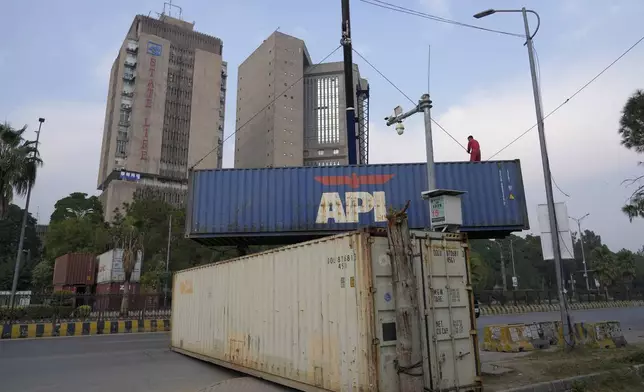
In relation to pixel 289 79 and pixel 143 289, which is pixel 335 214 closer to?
pixel 143 289

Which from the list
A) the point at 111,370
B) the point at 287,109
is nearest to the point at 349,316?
the point at 111,370

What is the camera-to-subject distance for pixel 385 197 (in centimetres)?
1428

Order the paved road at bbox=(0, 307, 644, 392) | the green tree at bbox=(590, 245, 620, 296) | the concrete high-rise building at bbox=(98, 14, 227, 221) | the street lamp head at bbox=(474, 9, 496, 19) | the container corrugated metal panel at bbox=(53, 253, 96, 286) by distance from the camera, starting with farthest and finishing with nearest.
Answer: the concrete high-rise building at bbox=(98, 14, 227, 221)
the green tree at bbox=(590, 245, 620, 296)
the container corrugated metal panel at bbox=(53, 253, 96, 286)
the street lamp head at bbox=(474, 9, 496, 19)
the paved road at bbox=(0, 307, 644, 392)

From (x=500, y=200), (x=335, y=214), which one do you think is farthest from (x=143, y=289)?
(x=500, y=200)

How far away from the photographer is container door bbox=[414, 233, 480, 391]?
7.16 meters

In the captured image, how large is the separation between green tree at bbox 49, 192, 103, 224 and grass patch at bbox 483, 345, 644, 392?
85.4m

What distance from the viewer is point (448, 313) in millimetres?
7465

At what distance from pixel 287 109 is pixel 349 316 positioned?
110 m

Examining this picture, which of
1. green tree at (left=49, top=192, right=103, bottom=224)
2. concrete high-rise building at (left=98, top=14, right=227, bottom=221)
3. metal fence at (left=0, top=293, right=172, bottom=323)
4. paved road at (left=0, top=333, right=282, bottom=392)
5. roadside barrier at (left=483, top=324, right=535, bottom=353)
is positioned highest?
concrete high-rise building at (left=98, top=14, right=227, bottom=221)

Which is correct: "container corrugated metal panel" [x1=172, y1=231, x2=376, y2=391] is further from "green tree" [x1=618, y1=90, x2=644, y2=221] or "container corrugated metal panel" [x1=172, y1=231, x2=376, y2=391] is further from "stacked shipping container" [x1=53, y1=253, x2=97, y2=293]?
"stacked shipping container" [x1=53, y1=253, x2=97, y2=293]

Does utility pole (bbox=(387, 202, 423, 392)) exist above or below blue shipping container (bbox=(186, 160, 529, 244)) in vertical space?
below

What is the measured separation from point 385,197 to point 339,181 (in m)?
1.66

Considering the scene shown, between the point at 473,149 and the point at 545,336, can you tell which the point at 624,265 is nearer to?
the point at 545,336

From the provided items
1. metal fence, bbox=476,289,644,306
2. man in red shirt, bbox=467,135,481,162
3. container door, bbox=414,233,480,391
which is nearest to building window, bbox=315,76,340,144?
metal fence, bbox=476,289,644,306
